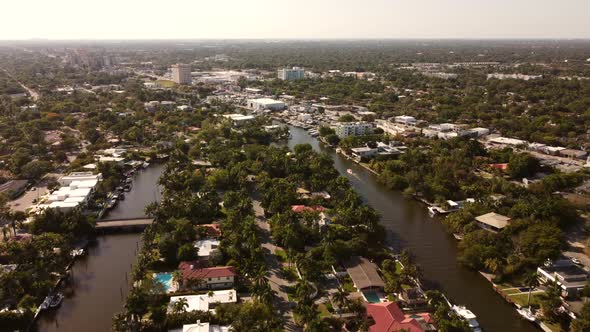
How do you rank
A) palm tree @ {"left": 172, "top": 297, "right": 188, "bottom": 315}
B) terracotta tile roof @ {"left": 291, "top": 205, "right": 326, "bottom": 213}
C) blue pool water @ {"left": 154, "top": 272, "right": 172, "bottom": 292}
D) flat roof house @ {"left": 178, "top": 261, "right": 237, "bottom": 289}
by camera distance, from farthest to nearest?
1. terracotta tile roof @ {"left": 291, "top": 205, "right": 326, "bottom": 213}
2. blue pool water @ {"left": 154, "top": 272, "right": 172, "bottom": 292}
3. flat roof house @ {"left": 178, "top": 261, "right": 237, "bottom": 289}
4. palm tree @ {"left": 172, "top": 297, "right": 188, "bottom": 315}

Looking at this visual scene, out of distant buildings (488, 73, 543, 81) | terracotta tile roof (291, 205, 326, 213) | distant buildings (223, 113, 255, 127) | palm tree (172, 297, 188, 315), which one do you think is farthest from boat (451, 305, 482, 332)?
distant buildings (488, 73, 543, 81)

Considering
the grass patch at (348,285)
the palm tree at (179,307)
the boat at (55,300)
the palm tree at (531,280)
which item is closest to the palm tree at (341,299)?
the grass patch at (348,285)

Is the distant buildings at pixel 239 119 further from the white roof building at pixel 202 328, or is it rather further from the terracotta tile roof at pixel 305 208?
the white roof building at pixel 202 328

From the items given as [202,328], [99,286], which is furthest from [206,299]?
[99,286]

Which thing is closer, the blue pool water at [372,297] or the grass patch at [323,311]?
the grass patch at [323,311]

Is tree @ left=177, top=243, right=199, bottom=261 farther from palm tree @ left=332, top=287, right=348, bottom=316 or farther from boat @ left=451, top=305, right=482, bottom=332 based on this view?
boat @ left=451, top=305, right=482, bottom=332

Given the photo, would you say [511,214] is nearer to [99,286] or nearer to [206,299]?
[206,299]
